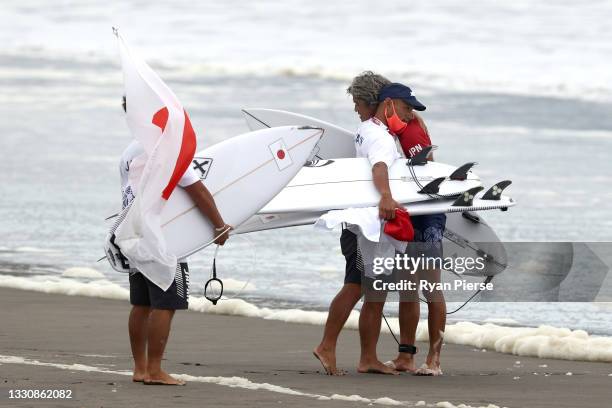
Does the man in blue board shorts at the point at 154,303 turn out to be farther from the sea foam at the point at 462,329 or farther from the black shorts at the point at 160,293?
the sea foam at the point at 462,329

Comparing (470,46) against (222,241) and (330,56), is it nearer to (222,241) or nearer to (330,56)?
(330,56)

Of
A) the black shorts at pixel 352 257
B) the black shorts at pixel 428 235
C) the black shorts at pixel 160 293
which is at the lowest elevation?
the black shorts at pixel 160 293

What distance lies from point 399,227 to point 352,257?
0.34 metres

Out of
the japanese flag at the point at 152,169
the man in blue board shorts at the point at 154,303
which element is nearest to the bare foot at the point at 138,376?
the man in blue board shorts at the point at 154,303

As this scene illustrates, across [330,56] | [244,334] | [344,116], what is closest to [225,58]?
[330,56]

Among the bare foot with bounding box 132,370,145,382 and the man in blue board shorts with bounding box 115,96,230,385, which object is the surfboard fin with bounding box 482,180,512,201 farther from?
the bare foot with bounding box 132,370,145,382

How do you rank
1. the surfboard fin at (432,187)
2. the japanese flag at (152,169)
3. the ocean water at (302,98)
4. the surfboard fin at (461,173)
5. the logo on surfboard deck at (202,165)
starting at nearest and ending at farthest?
the japanese flag at (152,169) < the logo on surfboard deck at (202,165) < the surfboard fin at (432,187) < the surfboard fin at (461,173) < the ocean water at (302,98)

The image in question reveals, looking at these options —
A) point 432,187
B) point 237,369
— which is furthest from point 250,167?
point 237,369

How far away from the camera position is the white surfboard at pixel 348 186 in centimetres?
750

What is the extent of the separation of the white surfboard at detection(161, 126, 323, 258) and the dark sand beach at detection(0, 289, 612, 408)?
82 centimetres

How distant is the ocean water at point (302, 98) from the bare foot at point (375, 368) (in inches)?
90.4

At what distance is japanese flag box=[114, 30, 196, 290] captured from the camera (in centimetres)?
646

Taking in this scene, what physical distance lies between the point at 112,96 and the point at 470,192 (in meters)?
17.9

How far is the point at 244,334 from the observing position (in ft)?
28.8
